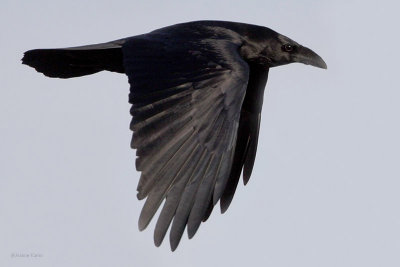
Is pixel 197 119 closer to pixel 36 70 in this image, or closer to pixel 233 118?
pixel 233 118

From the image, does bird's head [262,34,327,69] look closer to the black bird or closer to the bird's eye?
the bird's eye

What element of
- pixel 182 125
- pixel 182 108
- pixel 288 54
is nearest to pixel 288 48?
pixel 288 54

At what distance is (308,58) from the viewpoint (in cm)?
964

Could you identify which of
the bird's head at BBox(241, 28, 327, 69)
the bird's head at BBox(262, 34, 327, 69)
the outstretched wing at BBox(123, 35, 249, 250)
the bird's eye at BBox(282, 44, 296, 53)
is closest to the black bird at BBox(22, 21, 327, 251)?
the outstretched wing at BBox(123, 35, 249, 250)

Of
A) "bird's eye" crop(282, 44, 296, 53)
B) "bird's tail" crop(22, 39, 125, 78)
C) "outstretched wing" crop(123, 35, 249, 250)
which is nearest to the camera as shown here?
"outstretched wing" crop(123, 35, 249, 250)

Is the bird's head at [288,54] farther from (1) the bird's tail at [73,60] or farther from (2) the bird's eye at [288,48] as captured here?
(1) the bird's tail at [73,60]

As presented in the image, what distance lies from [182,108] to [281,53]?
88.2 inches

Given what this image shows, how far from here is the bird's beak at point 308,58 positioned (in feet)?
31.5

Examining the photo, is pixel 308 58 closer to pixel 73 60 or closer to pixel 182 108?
pixel 73 60

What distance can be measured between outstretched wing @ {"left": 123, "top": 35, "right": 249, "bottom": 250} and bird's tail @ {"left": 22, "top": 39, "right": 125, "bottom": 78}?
0.73 metres

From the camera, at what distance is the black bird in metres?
7.14

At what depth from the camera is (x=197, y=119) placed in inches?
299

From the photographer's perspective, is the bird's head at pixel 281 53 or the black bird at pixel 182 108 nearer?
the black bird at pixel 182 108

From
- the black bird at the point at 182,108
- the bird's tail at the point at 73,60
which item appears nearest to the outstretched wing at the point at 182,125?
the black bird at the point at 182,108
